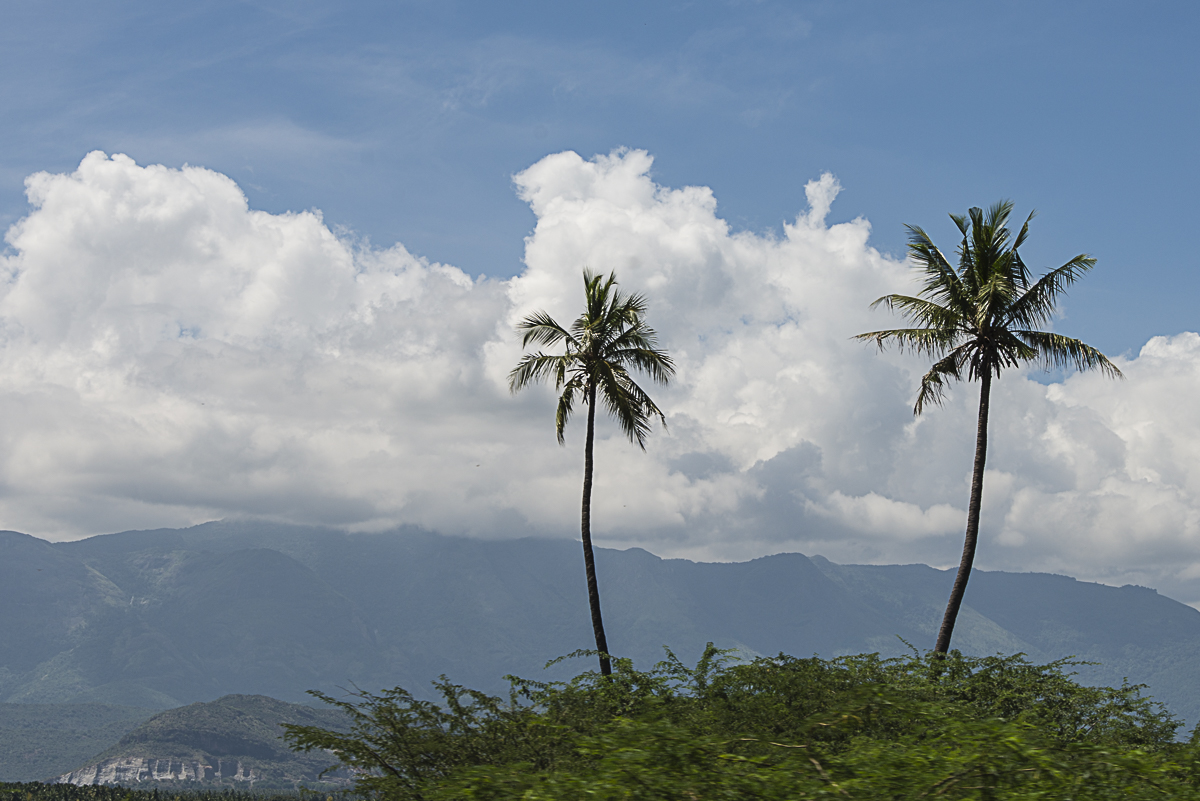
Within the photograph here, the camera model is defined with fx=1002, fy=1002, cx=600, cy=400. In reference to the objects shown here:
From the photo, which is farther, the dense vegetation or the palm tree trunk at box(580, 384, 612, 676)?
the palm tree trunk at box(580, 384, 612, 676)

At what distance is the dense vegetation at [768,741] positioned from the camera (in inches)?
321

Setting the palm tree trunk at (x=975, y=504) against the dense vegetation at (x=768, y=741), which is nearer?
the dense vegetation at (x=768, y=741)

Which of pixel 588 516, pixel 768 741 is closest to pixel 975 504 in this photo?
pixel 588 516

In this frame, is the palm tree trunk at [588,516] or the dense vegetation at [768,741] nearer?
the dense vegetation at [768,741]

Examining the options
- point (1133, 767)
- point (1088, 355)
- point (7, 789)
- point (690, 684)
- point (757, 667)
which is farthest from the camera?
point (7, 789)

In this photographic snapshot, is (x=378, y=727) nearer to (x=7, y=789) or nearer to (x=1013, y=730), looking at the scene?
(x=1013, y=730)

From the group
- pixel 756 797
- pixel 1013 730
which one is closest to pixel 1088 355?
pixel 1013 730

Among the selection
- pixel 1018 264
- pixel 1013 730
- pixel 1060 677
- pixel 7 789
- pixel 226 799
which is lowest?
pixel 226 799

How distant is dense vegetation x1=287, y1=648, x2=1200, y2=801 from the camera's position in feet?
26.8

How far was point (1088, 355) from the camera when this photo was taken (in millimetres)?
29484

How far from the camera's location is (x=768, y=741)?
998 centimetres

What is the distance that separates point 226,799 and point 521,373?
109341mm

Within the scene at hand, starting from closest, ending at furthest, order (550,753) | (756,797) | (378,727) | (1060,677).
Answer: (756,797) → (550,753) → (378,727) → (1060,677)

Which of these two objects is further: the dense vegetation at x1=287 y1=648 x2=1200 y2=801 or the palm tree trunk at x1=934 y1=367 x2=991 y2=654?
the palm tree trunk at x1=934 y1=367 x2=991 y2=654
